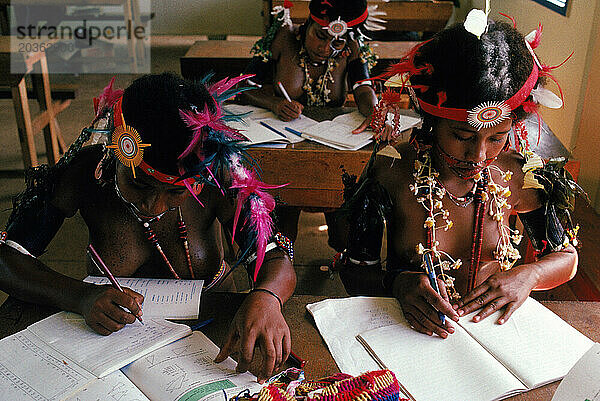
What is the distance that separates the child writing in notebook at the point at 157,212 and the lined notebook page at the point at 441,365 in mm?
206

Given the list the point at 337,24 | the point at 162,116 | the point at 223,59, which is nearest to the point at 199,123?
the point at 162,116

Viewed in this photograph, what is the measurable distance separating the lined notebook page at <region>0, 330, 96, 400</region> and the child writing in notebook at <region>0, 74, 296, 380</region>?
0.34 feet

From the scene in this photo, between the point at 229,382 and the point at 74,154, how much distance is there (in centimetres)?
71

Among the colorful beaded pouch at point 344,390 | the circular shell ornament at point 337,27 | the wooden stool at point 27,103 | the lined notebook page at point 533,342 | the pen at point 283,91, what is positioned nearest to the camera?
the colorful beaded pouch at point 344,390

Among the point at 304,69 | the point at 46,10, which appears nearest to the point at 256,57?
the point at 304,69

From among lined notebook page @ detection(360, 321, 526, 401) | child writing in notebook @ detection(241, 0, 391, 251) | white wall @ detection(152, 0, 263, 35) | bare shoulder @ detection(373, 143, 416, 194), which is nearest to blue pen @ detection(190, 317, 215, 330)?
lined notebook page @ detection(360, 321, 526, 401)

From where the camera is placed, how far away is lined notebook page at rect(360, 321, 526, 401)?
1058 millimetres

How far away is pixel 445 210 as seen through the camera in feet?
4.81

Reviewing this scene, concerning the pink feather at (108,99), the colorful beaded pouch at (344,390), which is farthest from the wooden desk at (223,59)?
the colorful beaded pouch at (344,390)

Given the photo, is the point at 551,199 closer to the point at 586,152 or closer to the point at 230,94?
the point at 230,94

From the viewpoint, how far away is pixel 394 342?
46.8 inches

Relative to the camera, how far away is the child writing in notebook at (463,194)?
126cm

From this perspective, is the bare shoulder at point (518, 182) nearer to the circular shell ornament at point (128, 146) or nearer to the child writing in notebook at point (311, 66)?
the circular shell ornament at point (128, 146)

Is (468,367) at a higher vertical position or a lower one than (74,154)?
lower
